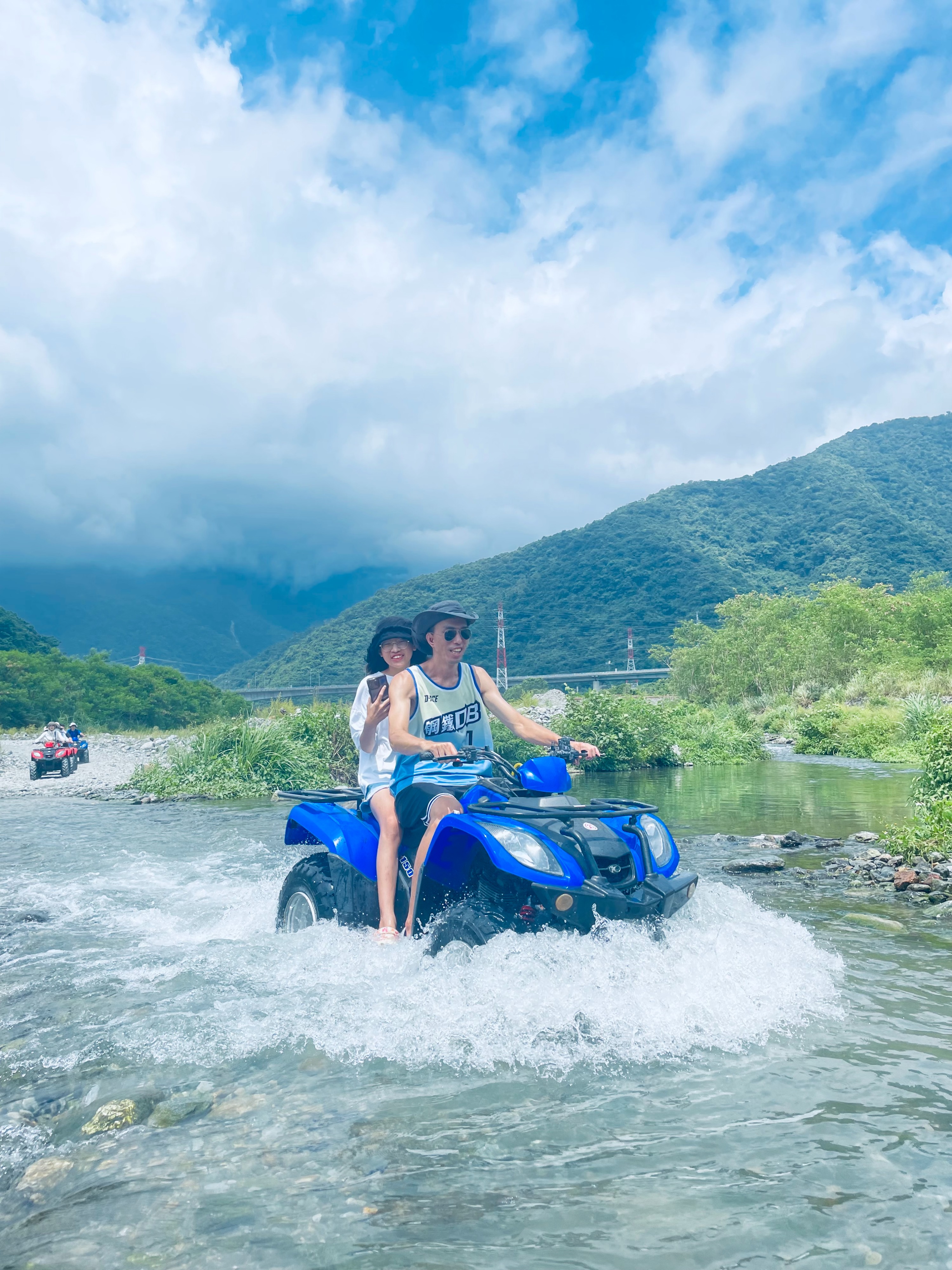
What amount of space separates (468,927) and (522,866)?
16.3 inches

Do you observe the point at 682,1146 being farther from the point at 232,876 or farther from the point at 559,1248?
the point at 232,876

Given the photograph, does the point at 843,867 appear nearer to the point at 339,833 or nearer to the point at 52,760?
the point at 339,833

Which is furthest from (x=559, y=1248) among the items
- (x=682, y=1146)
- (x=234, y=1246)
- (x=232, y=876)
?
(x=232, y=876)

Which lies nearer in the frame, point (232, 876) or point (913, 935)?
point (913, 935)

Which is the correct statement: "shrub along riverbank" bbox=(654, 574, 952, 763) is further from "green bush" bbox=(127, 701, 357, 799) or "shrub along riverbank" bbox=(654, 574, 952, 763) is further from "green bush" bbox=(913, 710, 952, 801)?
"green bush" bbox=(127, 701, 357, 799)

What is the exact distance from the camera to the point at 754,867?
27.2ft

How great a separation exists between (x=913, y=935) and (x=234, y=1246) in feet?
15.9

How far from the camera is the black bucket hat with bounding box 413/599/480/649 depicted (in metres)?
4.81

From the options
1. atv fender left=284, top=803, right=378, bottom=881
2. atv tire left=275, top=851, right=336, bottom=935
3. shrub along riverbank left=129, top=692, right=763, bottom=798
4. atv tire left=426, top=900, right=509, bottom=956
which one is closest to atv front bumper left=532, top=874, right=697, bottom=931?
atv tire left=426, top=900, right=509, bottom=956

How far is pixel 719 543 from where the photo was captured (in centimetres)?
9700

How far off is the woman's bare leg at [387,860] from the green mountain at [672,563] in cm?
6105

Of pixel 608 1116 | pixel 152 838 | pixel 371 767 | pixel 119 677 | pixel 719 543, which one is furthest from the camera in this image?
pixel 719 543

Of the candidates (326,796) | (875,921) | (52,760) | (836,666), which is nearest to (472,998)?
(326,796)

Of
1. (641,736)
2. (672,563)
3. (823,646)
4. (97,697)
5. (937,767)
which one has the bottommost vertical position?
(937,767)
